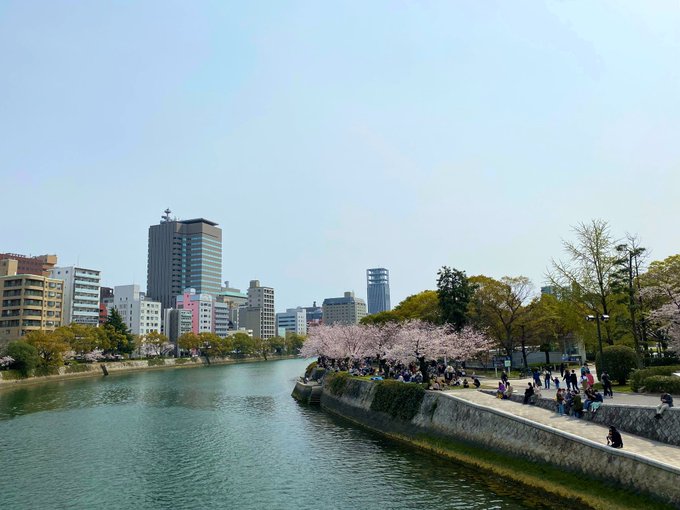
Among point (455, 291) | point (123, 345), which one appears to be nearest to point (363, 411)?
point (455, 291)

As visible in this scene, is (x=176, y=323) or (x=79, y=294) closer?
(x=79, y=294)

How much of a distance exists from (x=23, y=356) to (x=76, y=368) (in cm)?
1848

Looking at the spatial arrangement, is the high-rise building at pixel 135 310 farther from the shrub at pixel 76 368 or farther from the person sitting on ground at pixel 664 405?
the person sitting on ground at pixel 664 405

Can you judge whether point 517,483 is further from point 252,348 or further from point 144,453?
point 252,348

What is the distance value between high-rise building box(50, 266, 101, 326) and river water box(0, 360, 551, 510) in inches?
3590

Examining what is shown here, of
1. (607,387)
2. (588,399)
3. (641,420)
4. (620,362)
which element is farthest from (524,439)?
(620,362)

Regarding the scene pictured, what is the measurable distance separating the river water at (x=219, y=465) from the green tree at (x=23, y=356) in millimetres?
32293

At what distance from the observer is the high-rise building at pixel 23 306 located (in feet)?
356

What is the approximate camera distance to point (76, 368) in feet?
322

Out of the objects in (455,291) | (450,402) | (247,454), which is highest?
(455,291)

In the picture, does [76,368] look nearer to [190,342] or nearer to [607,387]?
[190,342]

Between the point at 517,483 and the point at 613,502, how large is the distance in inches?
230

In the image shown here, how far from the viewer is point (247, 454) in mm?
33094

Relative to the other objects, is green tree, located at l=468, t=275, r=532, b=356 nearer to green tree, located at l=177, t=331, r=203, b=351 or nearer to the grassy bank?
the grassy bank
